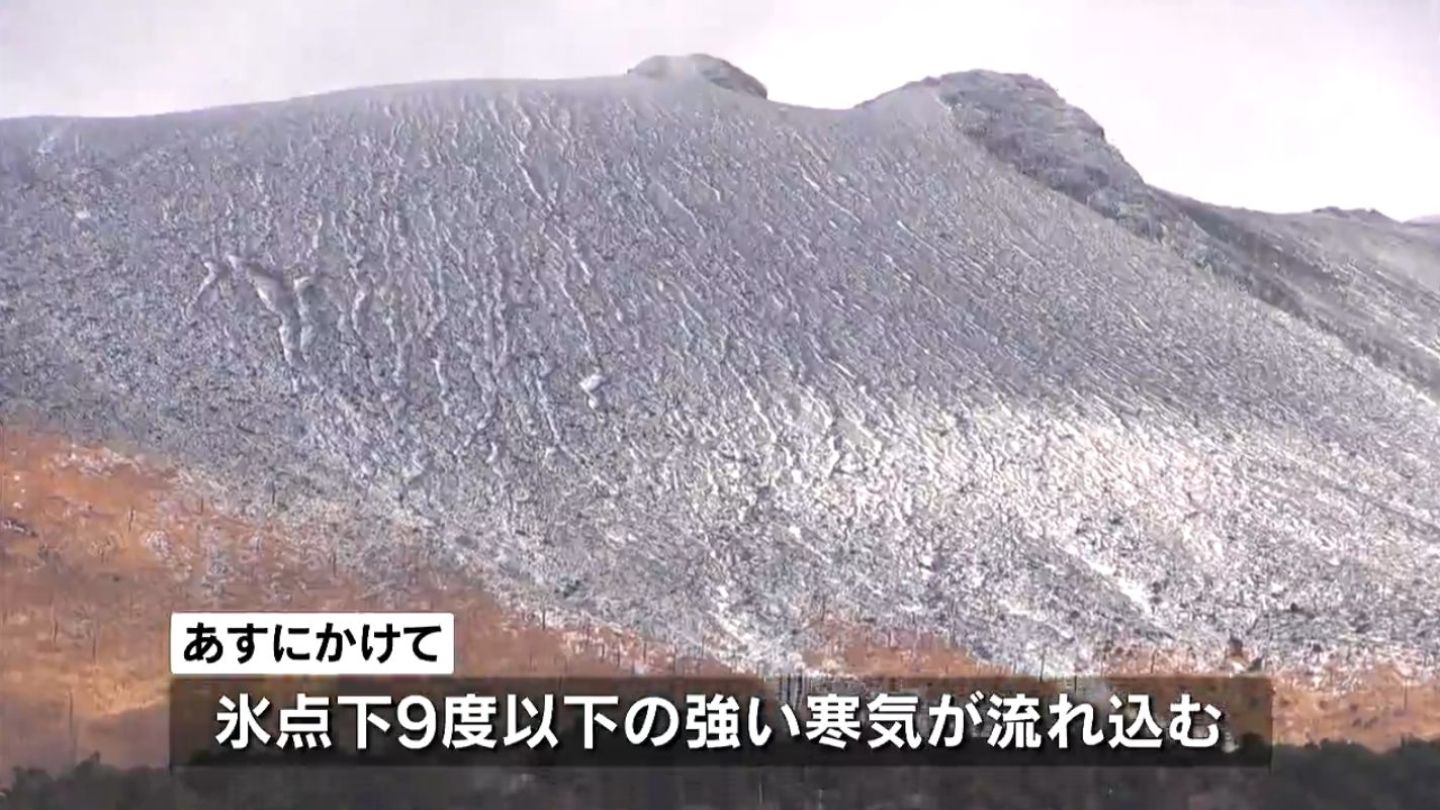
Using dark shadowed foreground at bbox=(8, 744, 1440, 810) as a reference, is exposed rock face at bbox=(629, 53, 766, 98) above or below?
above

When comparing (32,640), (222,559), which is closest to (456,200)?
(222,559)

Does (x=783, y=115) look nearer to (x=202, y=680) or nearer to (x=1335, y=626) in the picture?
(x=1335, y=626)

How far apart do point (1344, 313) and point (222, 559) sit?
30.0m
